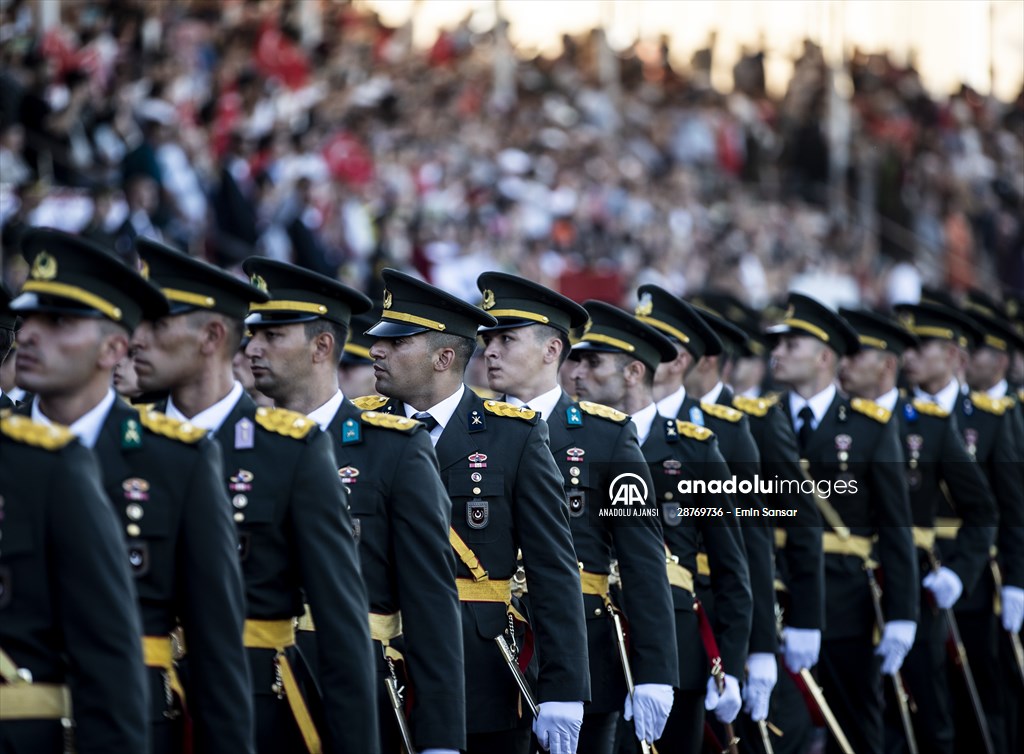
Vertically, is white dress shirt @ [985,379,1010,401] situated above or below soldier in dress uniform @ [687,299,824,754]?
above

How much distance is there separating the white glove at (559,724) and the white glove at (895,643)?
3057 mm

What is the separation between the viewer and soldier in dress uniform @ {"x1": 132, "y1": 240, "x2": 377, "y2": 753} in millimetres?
3889

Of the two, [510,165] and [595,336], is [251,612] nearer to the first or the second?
[595,336]

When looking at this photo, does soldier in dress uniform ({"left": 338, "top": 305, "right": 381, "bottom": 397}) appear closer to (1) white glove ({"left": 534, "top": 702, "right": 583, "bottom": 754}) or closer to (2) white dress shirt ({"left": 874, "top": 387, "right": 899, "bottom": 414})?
(1) white glove ({"left": 534, "top": 702, "right": 583, "bottom": 754})

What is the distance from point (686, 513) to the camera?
6531mm

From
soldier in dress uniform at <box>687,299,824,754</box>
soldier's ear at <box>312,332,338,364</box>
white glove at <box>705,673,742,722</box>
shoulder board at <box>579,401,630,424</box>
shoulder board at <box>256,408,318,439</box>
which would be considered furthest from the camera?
soldier in dress uniform at <box>687,299,824,754</box>

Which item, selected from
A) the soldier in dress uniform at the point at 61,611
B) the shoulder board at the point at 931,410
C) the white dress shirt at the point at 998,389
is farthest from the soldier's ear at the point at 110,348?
the white dress shirt at the point at 998,389

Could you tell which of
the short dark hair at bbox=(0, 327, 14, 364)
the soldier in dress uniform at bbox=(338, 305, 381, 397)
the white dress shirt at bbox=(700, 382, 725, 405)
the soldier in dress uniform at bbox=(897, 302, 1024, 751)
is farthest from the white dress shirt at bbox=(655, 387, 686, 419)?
the short dark hair at bbox=(0, 327, 14, 364)

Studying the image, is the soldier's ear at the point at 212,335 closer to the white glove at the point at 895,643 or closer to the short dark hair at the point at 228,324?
the short dark hair at the point at 228,324

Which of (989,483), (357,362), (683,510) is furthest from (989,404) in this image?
(357,362)

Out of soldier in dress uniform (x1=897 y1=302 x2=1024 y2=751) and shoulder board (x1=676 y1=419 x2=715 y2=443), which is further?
soldier in dress uniform (x1=897 y1=302 x2=1024 y2=751)

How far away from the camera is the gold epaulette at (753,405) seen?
7477 mm

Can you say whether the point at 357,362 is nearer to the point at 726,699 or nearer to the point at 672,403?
the point at 672,403

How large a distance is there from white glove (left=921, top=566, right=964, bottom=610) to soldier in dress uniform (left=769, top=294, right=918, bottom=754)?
55 centimetres
